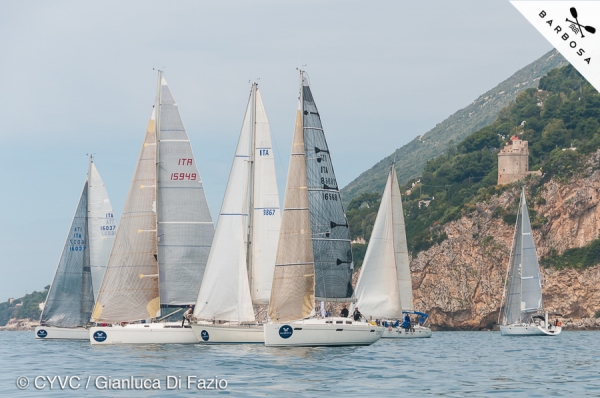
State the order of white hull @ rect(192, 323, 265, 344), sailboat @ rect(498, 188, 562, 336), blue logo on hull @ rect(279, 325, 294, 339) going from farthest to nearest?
sailboat @ rect(498, 188, 562, 336) → white hull @ rect(192, 323, 265, 344) → blue logo on hull @ rect(279, 325, 294, 339)

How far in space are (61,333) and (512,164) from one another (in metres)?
64.3

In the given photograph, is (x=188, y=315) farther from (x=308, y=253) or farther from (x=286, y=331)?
(x=308, y=253)

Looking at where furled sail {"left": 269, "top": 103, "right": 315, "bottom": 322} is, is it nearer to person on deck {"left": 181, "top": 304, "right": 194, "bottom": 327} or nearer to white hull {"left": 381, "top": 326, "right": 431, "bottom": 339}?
person on deck {"left": 181, "top": 304, "right": 194, "bottom": 327}

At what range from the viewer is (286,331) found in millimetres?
32875

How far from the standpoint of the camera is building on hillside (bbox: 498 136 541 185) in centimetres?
9906

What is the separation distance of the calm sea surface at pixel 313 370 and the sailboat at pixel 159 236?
2.43 m

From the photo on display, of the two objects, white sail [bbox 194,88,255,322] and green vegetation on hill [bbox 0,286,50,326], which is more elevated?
green vegetation on hill [bbox 0,286,50,326]

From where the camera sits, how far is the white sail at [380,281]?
170ft

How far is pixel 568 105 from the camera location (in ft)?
363

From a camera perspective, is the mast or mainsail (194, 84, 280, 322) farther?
the mast

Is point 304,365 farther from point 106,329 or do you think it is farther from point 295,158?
point 106,329

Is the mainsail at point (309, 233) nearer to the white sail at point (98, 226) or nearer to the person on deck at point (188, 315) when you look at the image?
the person on deck at point (188, 315)

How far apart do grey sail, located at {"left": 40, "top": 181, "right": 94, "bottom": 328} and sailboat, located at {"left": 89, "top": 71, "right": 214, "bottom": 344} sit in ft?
28.1

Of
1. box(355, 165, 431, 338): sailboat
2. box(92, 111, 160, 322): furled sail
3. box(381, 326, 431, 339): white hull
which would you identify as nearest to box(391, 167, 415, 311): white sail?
box(355, 165, 431, 338): sailboat
